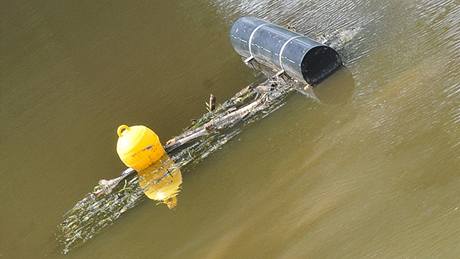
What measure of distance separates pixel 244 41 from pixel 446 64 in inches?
171

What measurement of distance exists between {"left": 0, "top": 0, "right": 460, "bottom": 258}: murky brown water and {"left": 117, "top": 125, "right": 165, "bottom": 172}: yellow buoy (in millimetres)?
845

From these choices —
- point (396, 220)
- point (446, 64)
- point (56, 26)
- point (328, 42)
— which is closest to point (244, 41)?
point (328, 42)

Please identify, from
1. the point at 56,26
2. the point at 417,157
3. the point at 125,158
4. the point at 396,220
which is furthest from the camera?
the point at 56,26

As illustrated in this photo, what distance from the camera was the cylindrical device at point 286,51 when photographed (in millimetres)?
11703

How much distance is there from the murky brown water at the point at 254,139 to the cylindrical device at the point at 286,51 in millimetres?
418

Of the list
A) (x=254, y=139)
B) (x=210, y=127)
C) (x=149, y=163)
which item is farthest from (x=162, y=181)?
(x=254, y=139)

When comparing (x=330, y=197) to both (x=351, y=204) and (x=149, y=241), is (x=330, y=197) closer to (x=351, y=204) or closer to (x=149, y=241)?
(x=351, y=204)

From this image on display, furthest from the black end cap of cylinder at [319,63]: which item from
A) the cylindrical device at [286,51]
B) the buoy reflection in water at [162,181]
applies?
the buoy reflection in water at [162,181]

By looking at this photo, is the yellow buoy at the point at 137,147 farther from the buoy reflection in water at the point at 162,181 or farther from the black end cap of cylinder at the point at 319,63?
the black end cap of cylinder at the point at 319,63

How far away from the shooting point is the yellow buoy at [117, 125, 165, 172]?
37.3 ft

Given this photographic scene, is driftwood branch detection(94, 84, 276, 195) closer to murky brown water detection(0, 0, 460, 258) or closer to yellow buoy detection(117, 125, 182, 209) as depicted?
yellow buoy detection(117, 125, 182, 209)

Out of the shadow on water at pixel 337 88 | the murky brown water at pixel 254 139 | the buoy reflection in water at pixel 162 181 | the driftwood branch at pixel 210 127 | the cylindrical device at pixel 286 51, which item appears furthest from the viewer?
the driftwood branch at pixel 210 127

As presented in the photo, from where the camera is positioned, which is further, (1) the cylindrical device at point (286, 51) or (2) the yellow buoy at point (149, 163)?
(1) the cylindrical device at point (286, 51)

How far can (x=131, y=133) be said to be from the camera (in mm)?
→ 11500
